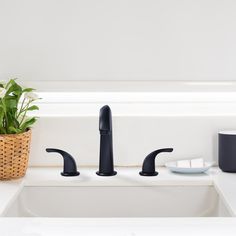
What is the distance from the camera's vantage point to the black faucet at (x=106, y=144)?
1622mm

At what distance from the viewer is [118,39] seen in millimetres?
1775

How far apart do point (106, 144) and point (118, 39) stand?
1.25ft

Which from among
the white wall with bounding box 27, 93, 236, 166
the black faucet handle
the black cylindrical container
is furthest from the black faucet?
the black cylindrical container

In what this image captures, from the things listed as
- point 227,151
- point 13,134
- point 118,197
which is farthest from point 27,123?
point 227,151

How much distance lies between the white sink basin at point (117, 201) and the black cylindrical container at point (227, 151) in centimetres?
13

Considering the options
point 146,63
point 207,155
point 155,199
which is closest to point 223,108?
point 207,155

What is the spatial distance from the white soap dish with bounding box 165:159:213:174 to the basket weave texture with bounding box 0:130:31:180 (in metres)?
0.48

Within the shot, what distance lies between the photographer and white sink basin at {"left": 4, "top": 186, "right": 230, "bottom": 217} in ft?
5.30

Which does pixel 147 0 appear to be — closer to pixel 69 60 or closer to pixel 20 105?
pixel 69 60

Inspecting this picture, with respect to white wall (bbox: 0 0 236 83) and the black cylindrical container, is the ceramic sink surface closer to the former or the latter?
the black cylindrical container

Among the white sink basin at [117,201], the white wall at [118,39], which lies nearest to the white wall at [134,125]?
the white wall at [118,39]

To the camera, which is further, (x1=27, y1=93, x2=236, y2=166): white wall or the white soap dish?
(x1=27, y1=93, x2=236, y2=166): white wall

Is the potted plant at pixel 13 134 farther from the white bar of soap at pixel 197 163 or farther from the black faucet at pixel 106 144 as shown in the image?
the white bar of soap at pixel 197 163

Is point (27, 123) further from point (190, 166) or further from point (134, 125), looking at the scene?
point (190, 166)
